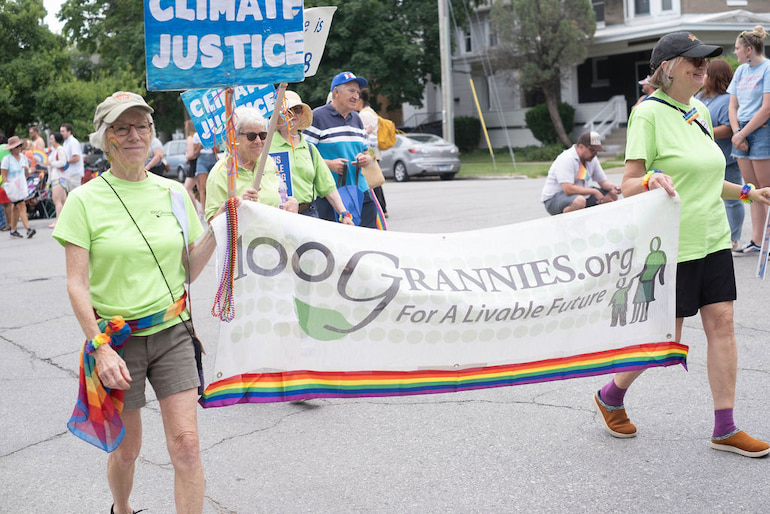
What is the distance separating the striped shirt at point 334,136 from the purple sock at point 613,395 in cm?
288

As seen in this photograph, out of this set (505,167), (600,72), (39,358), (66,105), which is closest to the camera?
(39,358)

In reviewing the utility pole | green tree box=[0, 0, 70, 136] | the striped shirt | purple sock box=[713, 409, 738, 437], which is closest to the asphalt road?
purple sock box=[713, 409, 738, 437]

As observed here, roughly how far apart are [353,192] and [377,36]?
2805 centimetres

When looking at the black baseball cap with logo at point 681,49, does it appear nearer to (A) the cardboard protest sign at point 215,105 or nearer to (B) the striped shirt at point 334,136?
(A) the cardboard protest sign at point 215,105

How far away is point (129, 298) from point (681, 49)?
271cm

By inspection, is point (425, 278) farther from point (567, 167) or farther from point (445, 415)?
point (567, 167)

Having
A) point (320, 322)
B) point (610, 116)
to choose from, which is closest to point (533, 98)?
point (610, 116)

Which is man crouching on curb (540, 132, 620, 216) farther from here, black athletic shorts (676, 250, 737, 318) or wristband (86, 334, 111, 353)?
wristband (86, 334, 111, 353)

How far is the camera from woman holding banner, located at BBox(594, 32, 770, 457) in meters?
4.14

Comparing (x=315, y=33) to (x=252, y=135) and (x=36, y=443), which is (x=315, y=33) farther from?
(x=36, y=443)

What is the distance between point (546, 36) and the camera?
30.6m

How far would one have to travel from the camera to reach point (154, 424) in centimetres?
516

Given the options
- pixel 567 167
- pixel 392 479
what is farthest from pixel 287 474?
pixel 567 167

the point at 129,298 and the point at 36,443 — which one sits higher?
A: the point at 129,298
